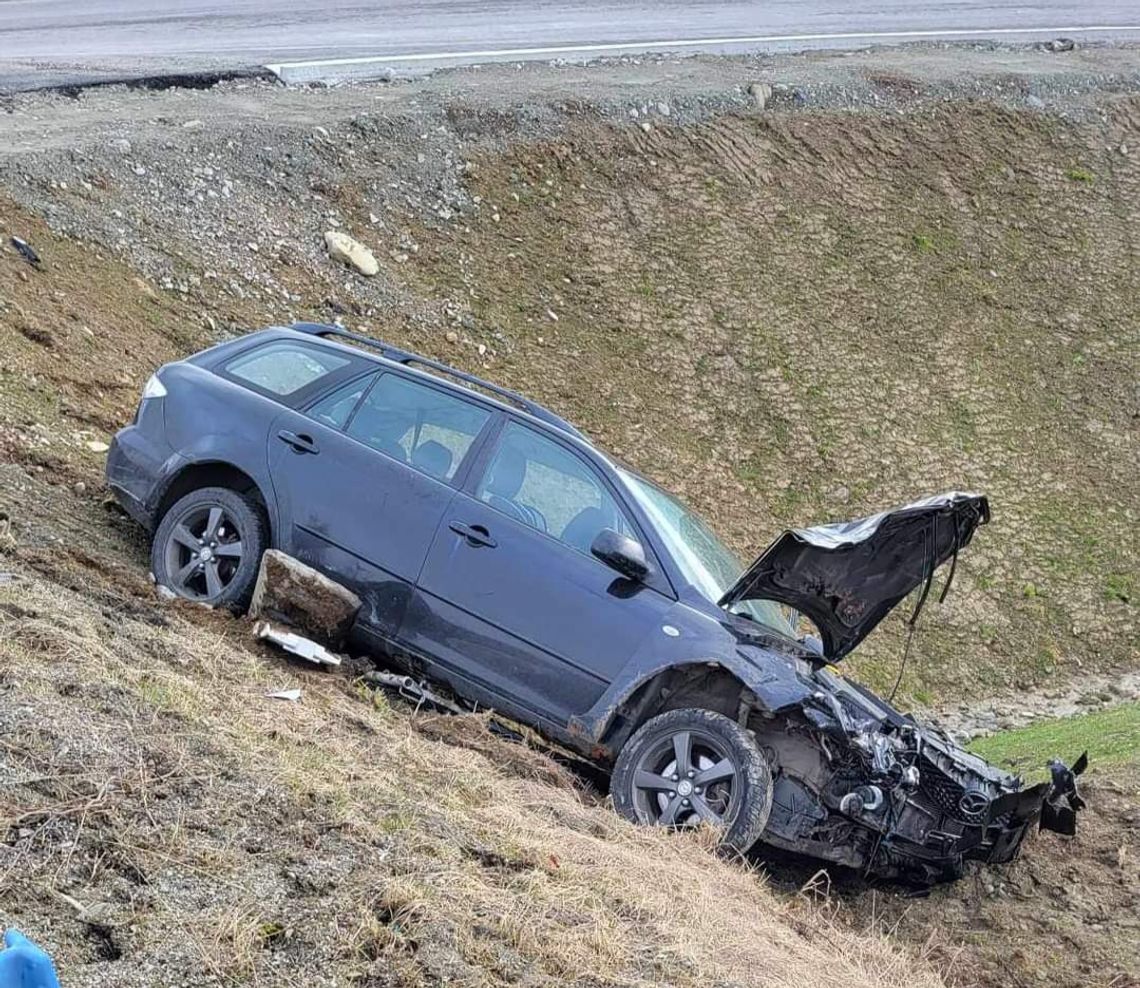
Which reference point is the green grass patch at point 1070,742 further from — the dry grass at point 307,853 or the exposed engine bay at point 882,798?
the dry grass at point 307,853

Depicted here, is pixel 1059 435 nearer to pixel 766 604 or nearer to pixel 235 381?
pixel 766 604

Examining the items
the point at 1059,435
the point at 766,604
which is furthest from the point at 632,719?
the point at 1059,435

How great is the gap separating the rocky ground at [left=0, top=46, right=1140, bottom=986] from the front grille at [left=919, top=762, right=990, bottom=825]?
518mm

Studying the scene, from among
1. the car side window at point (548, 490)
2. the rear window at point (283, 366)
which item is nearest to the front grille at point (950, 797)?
the car side window at point (548, 490)

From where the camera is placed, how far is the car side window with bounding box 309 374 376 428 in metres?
7.75

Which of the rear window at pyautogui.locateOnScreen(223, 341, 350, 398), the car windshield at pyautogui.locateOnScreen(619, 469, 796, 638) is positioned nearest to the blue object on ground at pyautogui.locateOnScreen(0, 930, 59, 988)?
the car windshield at pyautogui.locateOnScreen(619, 469, 796, 638)

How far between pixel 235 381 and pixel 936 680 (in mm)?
6578

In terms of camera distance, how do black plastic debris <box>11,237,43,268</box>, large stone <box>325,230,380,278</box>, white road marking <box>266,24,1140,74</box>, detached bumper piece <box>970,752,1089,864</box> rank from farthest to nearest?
white road marking <box>266,24,1140,74</box>, large stone <box>325,230,380,278</box>, black plastic debris <box>11,237,43,268</box>, detached bumper piece <box>970,752,1089,864</box>

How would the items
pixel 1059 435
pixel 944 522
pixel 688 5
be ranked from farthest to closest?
pixel 688 5 → pixel 1059 435 → pixel 944 522

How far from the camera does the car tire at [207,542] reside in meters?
7.55

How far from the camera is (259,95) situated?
50.2 ft

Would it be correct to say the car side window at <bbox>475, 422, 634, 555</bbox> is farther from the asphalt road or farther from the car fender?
the asphalt road

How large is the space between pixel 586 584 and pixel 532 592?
27 cm

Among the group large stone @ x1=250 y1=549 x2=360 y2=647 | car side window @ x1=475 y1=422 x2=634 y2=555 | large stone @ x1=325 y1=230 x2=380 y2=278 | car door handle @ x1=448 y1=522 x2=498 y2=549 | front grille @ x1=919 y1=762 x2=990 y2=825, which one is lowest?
large stone @ x1=250 y1=549 x2=360 y2=647
